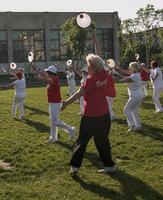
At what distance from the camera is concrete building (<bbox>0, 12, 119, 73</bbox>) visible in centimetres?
6272

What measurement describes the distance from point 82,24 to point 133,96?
155 inches

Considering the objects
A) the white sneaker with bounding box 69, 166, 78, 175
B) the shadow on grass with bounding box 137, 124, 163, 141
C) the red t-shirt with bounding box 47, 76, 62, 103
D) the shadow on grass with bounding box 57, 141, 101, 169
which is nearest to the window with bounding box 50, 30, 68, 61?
the shadow on grass with bounding box 137, 124, 163, 141

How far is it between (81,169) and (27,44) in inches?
2210

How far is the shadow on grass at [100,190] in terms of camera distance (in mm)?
8055

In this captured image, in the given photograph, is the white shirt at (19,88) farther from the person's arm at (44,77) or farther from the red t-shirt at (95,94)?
the red t-shirt at (95,94)

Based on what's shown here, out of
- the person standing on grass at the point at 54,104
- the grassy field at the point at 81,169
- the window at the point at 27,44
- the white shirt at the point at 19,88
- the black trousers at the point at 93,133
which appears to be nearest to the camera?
the grassy field at the point at 81,169

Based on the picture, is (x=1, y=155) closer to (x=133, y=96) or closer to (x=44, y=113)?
(x=133, y=96)

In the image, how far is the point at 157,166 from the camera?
32.5 feet

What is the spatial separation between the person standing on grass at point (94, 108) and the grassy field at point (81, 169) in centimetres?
53

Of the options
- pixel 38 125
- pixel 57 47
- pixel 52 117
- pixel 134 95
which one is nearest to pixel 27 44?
pixel 57 47

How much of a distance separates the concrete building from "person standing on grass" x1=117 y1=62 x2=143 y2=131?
48.2m

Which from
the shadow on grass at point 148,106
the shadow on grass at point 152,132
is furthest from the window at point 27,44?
the shadow on grass at point 152,132

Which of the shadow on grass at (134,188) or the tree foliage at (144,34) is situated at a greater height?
the tree foliage at (144,34)

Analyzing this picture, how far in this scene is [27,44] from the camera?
64.8m
